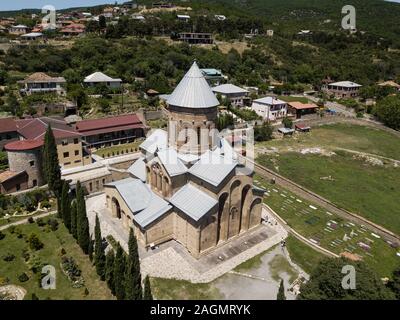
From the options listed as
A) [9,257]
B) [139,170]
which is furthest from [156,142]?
[9,257]

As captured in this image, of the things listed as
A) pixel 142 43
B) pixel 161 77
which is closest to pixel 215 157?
pixel 161 77

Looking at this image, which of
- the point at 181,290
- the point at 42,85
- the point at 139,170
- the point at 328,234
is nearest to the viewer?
the point at 181,290

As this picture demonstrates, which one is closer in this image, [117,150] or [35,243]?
[35,243]

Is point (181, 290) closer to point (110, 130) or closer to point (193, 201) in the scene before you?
point (193, 201)

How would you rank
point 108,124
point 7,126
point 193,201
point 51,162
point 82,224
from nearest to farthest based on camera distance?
point 82,224, point 193,201, point 51,162, point 7,126, point 108,124

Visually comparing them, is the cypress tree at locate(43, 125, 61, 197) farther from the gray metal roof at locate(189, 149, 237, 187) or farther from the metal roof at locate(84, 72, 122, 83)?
the metal roof at locate(84, 72, 122, 83)

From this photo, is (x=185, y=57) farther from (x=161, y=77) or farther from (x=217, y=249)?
(x=217, y=249)

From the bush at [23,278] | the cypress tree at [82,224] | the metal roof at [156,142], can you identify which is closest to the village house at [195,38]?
the metal roof at [156,142]
